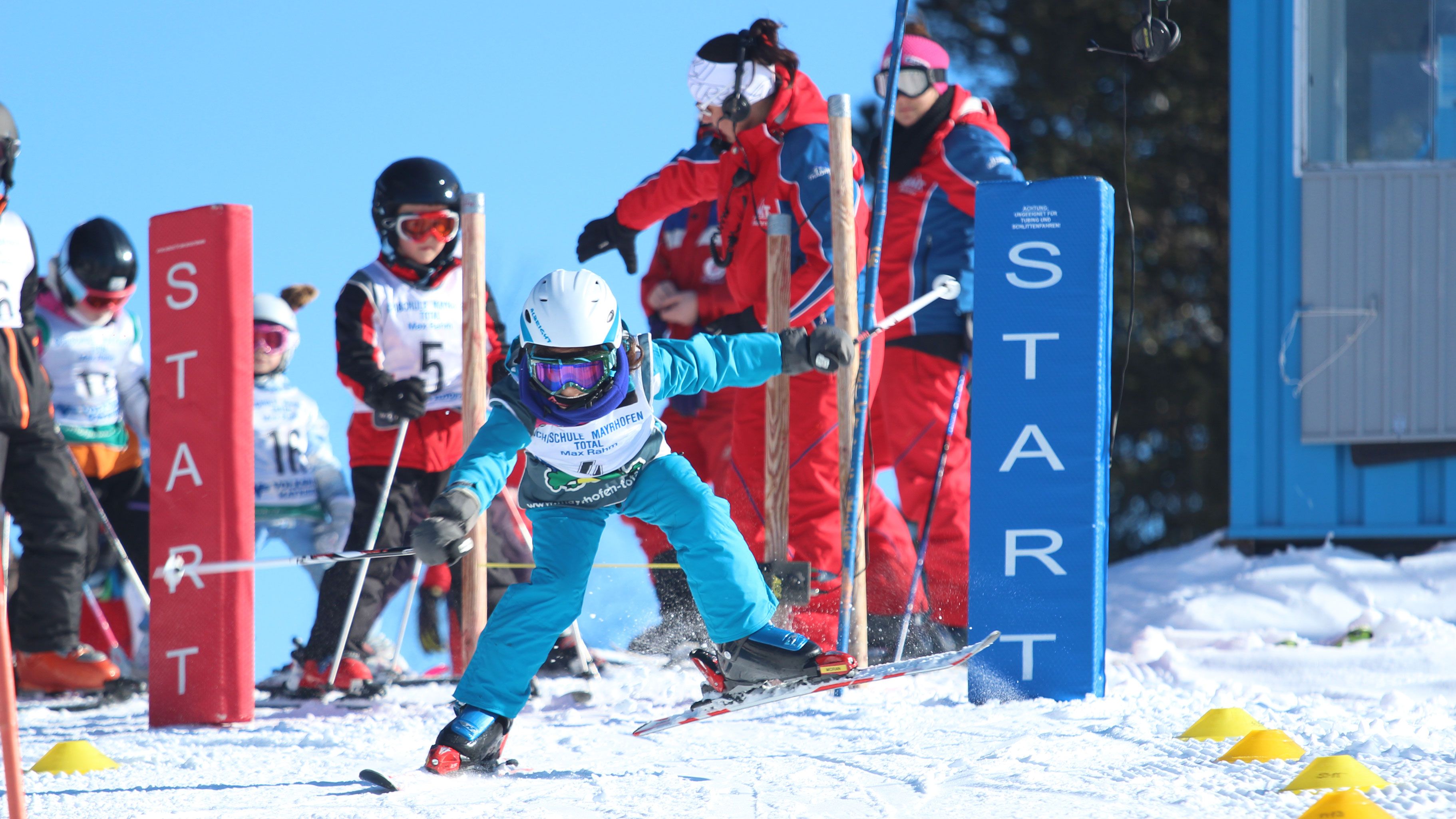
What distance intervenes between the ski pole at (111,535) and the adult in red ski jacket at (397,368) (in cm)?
74

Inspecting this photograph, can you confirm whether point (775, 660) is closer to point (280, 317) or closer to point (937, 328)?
point (937, 328)

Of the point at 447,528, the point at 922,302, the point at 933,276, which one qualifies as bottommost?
the point at 447,528

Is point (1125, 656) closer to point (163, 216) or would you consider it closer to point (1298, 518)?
point (1298, 518)

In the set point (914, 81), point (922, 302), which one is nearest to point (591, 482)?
point (922, 302)

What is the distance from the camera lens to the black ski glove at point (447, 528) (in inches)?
147

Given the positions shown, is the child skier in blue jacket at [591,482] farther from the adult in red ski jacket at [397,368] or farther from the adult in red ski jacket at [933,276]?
the adult in red ski jacket at [397,368]

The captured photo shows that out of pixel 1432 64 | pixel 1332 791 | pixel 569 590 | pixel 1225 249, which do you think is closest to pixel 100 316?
pixel 569 590

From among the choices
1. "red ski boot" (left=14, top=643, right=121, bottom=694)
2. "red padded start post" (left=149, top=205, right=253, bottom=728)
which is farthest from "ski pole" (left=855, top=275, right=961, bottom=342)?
"red ski boot" (left=14, top=643, right=121, bottom=694)

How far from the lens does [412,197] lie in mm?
5961

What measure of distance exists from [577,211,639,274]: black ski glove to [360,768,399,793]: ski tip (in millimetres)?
2888

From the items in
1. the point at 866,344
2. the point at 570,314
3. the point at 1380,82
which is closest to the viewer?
the point at 570,314

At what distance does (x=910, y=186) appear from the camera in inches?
234

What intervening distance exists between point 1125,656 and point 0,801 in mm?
4025

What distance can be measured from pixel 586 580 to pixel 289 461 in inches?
133
